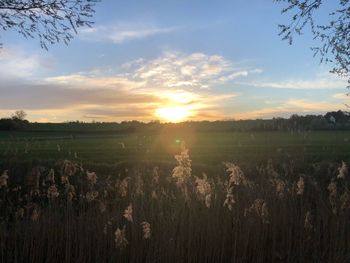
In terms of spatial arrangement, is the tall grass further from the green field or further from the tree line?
the tree line

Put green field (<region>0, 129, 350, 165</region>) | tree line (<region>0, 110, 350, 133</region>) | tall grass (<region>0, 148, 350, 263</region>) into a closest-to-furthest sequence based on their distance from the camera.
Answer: tall grass (<region>0, 148, 350, 263</region>), green field (<region>0, 129, 350, 165</region>), tree line (<region>0, 110, 350, 133</region>)

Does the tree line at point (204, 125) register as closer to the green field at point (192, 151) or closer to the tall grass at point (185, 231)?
the green field at point (192, 151)

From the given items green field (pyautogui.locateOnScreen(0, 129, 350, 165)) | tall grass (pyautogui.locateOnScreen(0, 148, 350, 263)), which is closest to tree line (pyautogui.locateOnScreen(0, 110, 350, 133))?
green field (pyautogui.locateOnScreen(0, 129, 350, 165))

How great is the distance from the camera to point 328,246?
9.14 m

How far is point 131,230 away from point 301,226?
292cm

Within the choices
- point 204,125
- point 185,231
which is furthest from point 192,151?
point 204,125

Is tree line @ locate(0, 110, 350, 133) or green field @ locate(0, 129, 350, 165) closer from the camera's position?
green field @ locate(0, 129, 350, 165)

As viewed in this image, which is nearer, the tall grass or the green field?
the tall grass

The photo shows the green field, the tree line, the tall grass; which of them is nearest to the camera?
the tall grass

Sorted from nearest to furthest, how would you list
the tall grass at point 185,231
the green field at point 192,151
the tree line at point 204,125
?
the tall grass at point 185,231 < the green field at point 192,151 < the tree line at point 204,125

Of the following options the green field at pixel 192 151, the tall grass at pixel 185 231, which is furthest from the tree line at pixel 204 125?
the tall grass at pixel 185 231

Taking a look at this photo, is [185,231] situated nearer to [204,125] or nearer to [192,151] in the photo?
[192,151]

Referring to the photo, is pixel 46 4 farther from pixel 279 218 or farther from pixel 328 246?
pixel 328 246

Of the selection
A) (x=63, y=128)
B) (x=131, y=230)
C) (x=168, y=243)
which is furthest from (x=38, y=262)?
(x=63, y=128)
